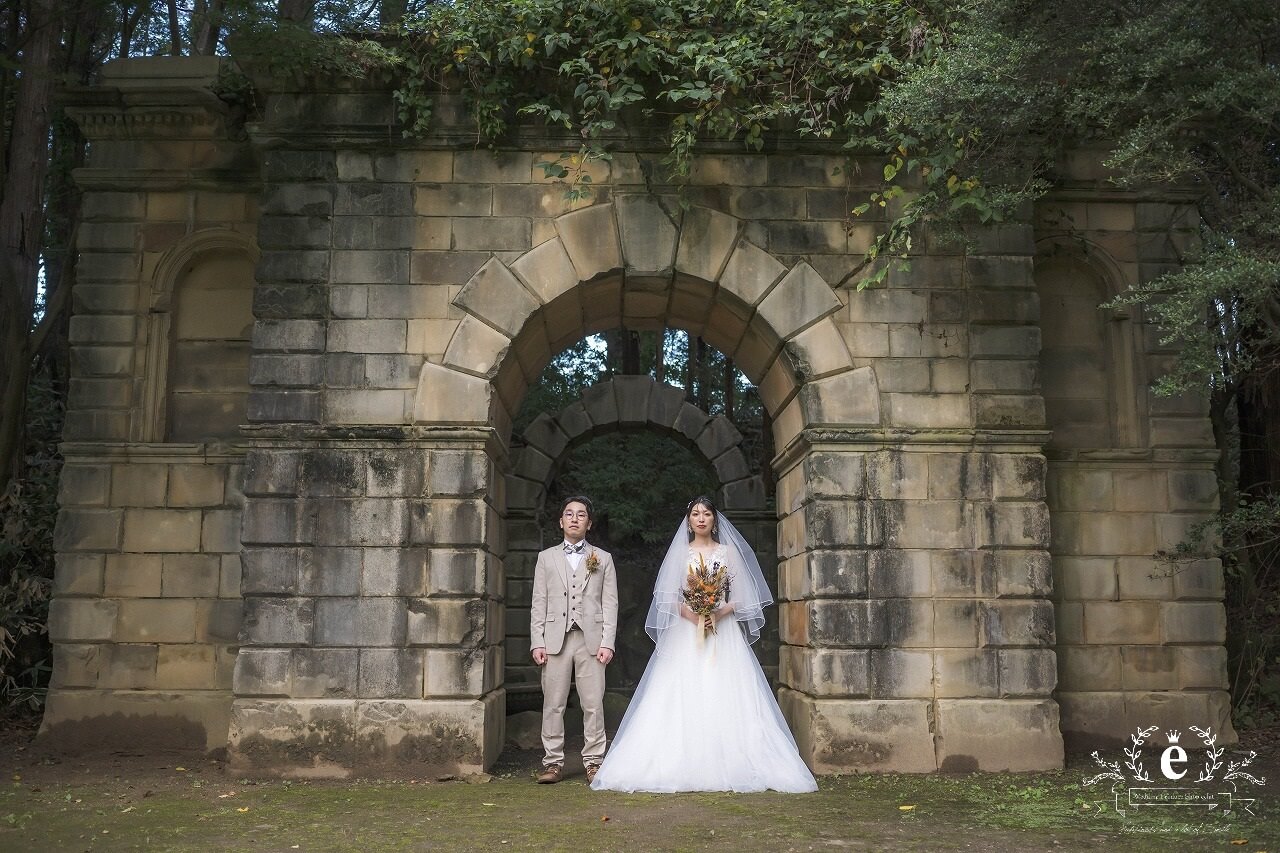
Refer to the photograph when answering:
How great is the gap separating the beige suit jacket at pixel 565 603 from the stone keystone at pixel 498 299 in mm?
1709

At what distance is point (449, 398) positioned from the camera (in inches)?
316

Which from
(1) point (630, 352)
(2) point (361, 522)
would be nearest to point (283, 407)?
(2) point (361, 522)

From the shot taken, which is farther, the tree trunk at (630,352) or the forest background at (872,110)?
the tree trunk at (630,352)

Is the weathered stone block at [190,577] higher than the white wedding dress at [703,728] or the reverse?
higher

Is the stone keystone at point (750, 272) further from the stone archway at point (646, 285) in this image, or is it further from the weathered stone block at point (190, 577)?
the weathered stone block at point (190, 577)

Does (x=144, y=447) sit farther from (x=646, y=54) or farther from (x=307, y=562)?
A: (x=646, y=54)

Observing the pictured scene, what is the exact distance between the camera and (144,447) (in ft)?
29.6

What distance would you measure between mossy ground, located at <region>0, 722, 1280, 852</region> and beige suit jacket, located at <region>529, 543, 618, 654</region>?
3.28 ft

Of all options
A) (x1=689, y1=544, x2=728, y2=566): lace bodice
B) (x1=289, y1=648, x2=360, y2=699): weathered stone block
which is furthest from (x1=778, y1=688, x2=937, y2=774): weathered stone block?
(x1=289, y1=648, x2=360, y2=699): weathered stone block

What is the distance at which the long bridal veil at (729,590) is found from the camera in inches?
306

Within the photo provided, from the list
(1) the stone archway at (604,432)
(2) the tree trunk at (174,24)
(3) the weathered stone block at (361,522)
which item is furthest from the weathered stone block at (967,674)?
(2) the tree trunk at (174,24)

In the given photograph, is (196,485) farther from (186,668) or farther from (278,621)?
(278,621)

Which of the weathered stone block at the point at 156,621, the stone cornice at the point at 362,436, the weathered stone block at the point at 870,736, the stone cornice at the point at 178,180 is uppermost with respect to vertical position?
the stone cornice at the point at 178,180

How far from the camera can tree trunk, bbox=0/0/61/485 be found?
10.0 metres
